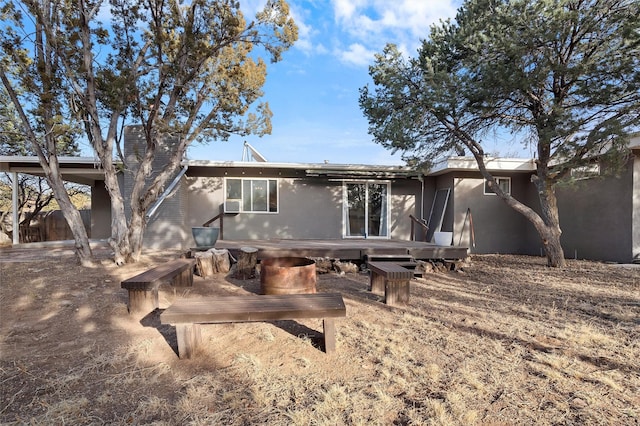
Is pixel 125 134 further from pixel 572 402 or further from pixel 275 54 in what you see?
pixel 572 402

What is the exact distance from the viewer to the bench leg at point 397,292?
4363 mm

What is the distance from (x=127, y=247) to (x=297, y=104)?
290 inches

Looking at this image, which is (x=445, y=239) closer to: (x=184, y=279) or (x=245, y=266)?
(x=245, y=266)

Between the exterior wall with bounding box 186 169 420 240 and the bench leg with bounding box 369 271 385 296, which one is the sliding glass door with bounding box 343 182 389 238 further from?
the bench leg with bounding box 369 271 385 296

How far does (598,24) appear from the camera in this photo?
609cm

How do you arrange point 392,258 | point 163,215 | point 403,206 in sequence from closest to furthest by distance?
point 392,258
point 163,215
point 403,206

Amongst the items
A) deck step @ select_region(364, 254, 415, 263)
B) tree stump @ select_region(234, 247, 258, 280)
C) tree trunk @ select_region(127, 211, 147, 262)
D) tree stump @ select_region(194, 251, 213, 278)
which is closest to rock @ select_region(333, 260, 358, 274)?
deck step @ select_region(364, 254, 415, 263)

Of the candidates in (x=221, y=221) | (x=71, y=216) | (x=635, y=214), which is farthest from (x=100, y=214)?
(x=635, y=214)

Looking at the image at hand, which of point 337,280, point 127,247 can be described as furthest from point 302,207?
point 127,247

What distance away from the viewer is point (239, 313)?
2.67m

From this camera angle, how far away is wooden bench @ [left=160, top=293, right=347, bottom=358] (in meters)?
2.65

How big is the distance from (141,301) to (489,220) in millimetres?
9652

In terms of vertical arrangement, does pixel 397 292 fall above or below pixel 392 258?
below

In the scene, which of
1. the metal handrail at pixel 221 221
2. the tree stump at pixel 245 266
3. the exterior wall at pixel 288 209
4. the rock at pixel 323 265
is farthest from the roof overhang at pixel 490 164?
the metal handrail at pixel 221 221
